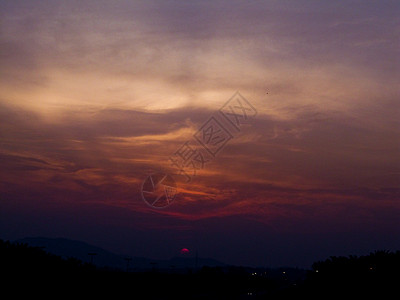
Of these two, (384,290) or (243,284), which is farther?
(243,284)

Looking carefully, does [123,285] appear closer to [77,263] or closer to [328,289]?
[77,263]

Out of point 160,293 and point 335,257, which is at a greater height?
point 335,257

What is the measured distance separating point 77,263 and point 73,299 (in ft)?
73.3

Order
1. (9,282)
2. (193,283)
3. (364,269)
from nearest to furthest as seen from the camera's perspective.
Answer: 1. (9,282)
2. (364,269)
3. (193,283)

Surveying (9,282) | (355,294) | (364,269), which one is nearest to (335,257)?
(364,269)

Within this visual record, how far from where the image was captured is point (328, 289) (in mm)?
70375

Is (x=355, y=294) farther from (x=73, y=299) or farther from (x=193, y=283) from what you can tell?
(x=193, y=283)

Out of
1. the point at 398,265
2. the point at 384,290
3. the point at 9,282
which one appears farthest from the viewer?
the point at 398,265

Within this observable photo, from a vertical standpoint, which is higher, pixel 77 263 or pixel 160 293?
pixel 77 263

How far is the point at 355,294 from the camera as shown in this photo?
61.2 m

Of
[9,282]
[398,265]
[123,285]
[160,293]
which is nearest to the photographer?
[9,282]

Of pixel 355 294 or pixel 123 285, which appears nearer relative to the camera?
pixel 355 294

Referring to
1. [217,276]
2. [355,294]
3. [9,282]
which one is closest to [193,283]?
[217,276]

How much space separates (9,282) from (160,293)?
4953 cm
